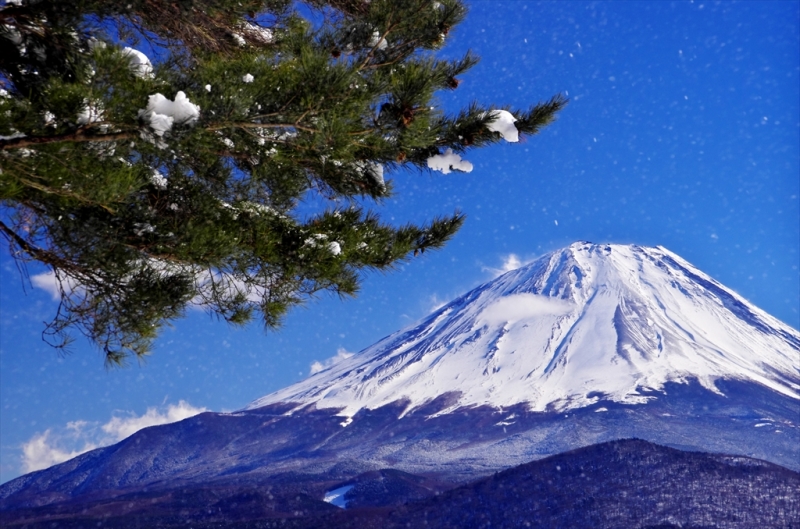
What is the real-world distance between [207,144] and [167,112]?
0.34m

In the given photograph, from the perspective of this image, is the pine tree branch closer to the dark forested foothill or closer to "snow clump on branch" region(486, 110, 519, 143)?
"snow clump on branch" region(486, 110, 519, 143)

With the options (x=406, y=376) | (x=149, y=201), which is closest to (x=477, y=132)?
(x=149, y=201)

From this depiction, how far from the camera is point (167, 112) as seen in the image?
2441 mm

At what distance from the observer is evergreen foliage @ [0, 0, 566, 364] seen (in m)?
2.54

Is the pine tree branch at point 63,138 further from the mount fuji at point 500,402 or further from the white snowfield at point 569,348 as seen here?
the white snowfield at point 569,348

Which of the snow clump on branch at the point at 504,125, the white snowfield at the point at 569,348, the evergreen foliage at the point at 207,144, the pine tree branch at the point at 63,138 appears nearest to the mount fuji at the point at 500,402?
the white snowfield at the point at 569,348

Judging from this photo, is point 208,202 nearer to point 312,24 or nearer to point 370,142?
Answer: point 370,142

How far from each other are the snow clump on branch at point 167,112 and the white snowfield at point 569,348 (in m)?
46.2

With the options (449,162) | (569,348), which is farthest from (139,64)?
(569,348)

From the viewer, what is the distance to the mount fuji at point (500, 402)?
4088 centimetres

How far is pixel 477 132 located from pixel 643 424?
46.1 m

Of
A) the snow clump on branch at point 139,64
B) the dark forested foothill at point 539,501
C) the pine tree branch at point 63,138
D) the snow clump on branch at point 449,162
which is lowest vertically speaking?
the dark forested foothill at point 539,501

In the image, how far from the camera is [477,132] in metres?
3.48

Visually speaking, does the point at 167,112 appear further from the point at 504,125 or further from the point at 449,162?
the point at 504,125
